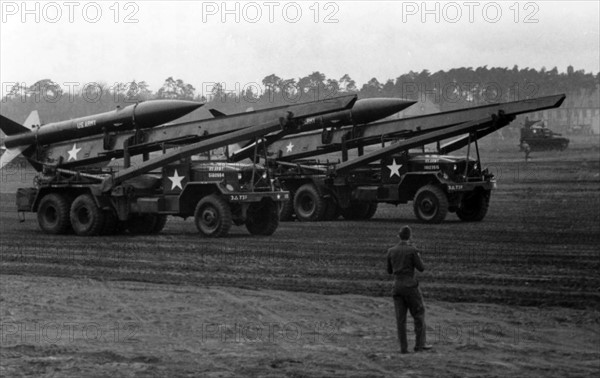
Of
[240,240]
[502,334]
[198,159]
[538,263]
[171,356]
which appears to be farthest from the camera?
[198,159]

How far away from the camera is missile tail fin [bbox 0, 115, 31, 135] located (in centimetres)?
2354

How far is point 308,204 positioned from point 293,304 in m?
12.4

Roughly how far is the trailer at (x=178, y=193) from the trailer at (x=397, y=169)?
332 centimetres

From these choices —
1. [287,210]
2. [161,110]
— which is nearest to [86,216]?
[161,110]

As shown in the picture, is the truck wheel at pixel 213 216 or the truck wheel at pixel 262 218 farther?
the truck wheel at pixel 262 218

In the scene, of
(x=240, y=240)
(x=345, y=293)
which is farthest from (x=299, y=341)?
A: (x=240, y=240)

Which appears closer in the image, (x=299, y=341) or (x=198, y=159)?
(x=299, y=341)

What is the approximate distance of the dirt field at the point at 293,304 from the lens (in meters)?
9.69

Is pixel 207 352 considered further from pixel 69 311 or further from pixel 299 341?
Result: pixel 69 311

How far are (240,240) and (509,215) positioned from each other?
30.6ft

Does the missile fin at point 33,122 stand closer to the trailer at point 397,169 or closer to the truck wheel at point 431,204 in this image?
the trailer at point 397,169

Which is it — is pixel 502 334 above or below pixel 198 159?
below

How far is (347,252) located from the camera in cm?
1798

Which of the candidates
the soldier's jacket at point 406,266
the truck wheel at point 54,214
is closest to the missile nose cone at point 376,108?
the truck wheel at point 54,214
